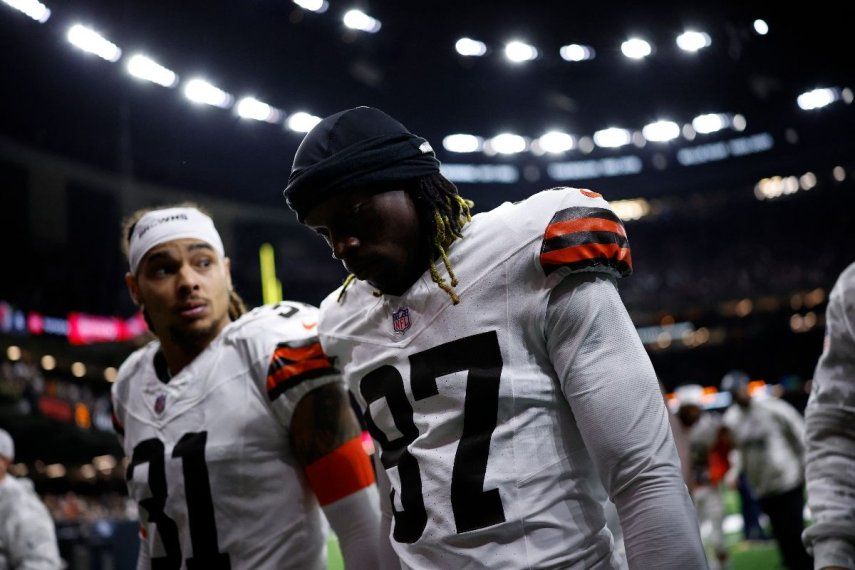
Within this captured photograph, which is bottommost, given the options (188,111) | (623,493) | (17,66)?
(623,493)

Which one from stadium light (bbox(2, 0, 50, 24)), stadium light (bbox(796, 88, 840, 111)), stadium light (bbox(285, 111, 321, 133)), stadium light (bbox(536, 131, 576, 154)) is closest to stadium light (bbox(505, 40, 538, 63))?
stadium light (bbox(796, 88, 840, 111))

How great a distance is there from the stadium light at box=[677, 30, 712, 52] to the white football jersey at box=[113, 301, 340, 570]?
3159 millimetres

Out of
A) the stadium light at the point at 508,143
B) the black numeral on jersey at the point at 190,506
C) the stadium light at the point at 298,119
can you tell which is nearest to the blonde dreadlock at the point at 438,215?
the black numeral on jersey at the point at 190,506

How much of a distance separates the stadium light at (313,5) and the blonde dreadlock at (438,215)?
166 centimetres

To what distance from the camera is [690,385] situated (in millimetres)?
25438

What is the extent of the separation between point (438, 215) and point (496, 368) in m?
0.31

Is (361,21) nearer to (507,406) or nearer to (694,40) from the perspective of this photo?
(694,40)

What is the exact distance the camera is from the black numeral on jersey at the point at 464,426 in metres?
1.42

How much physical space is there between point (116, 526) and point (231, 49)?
5784mm

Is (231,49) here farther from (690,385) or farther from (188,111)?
(690,385)

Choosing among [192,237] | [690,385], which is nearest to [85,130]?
[192,237]

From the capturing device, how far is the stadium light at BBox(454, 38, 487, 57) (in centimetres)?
603

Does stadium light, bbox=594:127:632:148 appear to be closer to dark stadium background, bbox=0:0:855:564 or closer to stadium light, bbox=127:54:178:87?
dark stadium background, bbox=0:0:855:564

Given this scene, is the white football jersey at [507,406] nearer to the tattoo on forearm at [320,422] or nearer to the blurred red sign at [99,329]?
the tattoo on forearm at [320,422]
